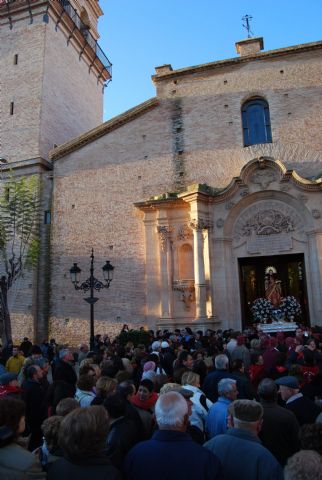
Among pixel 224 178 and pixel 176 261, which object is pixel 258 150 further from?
pixel 176 261

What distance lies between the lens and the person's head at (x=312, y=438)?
288 cm

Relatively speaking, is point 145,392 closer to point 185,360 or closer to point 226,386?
point 226,386

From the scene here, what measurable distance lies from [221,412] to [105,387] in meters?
1.32

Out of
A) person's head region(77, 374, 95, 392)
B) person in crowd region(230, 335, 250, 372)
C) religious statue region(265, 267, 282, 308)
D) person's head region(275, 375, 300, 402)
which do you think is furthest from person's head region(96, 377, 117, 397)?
religious statue region(265, 267, 282, 308)

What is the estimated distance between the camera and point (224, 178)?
66.9ft

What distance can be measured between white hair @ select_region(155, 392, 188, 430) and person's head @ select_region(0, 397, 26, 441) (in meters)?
1.03

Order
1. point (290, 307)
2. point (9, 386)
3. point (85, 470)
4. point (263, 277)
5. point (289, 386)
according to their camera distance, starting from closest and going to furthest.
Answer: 1. point (85, 470)
2. point (289, 386)
3. point (9, 386)
4. point (290, 307)
5. point (263, 277)

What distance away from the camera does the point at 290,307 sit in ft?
58.6

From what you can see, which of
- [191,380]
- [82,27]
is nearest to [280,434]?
[191,380]

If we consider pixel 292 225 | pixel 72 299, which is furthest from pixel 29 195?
pixel 292 225

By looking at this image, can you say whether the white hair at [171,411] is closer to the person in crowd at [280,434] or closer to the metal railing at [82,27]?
the person in crowd at [280,434]

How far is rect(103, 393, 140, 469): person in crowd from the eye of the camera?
12.2 feet

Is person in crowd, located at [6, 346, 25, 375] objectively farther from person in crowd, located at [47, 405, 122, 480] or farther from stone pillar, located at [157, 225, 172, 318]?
stone pillar, located at [157, 225, 172, 318]

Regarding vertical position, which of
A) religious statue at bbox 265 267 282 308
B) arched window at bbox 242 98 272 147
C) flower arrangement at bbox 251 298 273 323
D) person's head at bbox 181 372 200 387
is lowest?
person's head at bbox 181 372 200 387
